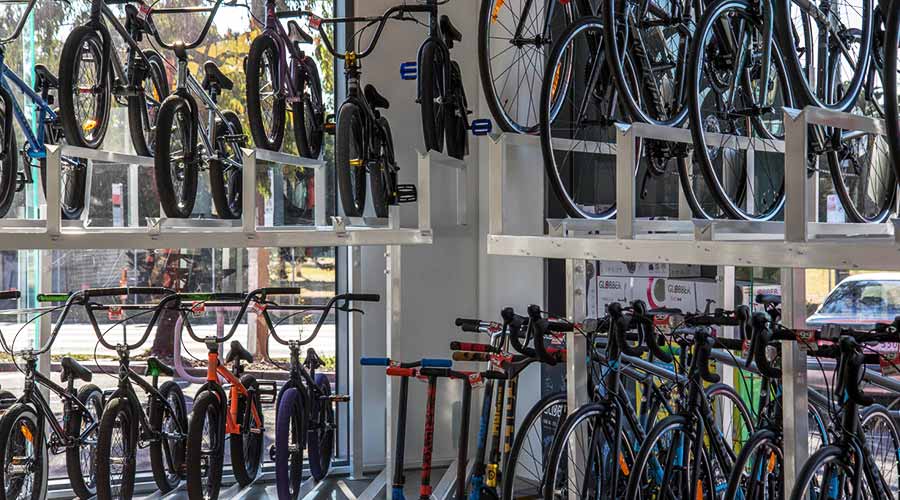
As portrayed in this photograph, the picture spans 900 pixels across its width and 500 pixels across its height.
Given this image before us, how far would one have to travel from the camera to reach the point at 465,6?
568cm

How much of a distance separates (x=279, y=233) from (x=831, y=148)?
2.16 metres

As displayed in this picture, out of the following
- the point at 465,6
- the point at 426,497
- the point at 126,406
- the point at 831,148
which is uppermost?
the point at 465,6

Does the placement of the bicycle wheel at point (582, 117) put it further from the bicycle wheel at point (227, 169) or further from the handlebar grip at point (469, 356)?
the bicycle wheel at point (227, 169)

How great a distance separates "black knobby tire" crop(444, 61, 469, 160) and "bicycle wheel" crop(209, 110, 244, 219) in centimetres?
108

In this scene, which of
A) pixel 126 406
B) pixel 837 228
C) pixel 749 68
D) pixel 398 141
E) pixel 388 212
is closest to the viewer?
pixel 837 228

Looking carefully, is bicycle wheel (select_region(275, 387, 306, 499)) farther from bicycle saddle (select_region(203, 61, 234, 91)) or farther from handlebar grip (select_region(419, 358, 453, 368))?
bicycle saddle (select_region(203, 61, 234, 91))

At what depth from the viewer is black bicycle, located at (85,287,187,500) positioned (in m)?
3.92

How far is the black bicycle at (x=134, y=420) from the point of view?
3.92 meters

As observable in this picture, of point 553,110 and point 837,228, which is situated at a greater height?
point 553,110

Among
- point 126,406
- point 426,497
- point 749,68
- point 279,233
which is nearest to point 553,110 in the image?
point 749,68

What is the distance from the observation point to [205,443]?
14.1 ft

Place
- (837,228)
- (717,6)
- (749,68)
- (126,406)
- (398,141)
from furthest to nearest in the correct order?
(398,141) → (126,406) → (749,68) → (717,6) → (837,228)

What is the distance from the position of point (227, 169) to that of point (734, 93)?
2.67 m

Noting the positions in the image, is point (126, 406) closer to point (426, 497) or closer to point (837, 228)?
point (426, 497)
